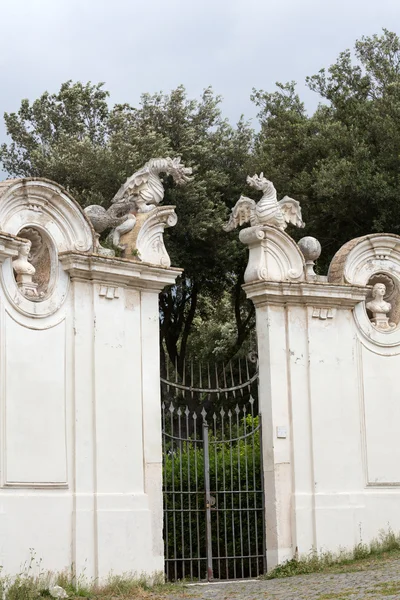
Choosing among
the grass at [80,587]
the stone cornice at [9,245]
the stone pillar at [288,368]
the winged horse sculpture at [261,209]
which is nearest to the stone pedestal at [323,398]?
the stone pillar at [288,368]

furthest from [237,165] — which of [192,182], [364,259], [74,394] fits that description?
[74,394]

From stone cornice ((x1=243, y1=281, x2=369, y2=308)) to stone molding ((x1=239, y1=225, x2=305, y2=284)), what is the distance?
147 millimetres

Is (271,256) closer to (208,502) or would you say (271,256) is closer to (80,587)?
(208,502)

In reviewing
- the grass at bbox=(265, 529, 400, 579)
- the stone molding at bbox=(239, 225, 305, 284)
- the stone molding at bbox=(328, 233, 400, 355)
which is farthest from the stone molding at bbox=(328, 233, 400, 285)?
the grass at bbox=(265, 529, 400, 579)

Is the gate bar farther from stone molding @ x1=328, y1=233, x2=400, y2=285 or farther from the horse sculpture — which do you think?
stone molding @ x1=328, y1=233, x2=400, y2=285

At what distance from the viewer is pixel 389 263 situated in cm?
1580

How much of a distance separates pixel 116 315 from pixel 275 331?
7.90 feet

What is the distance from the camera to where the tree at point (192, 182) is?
25.7 m

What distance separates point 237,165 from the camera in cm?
2739

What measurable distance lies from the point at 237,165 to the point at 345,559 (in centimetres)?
1471

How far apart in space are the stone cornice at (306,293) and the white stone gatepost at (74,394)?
1324mm

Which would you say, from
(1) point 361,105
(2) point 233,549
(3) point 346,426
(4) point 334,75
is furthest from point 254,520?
(4) point 334,75

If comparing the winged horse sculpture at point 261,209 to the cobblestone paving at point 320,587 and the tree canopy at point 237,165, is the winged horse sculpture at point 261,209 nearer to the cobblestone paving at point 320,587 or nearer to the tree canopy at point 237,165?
the cobblestone paving at point 320,587

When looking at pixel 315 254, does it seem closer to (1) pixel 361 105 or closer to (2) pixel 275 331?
(2) pixel 275 331
